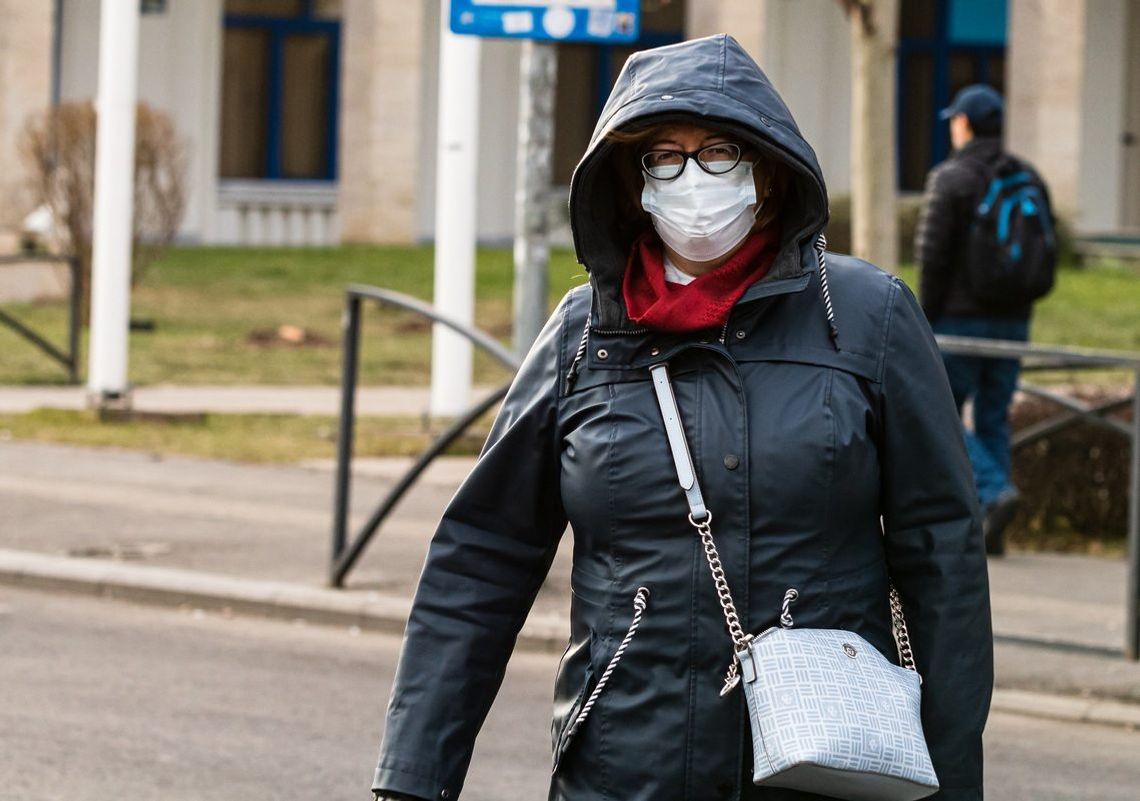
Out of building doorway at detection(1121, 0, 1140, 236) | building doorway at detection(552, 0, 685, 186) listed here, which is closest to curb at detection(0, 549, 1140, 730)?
building doorway at detection(552, 0, 685, 186)

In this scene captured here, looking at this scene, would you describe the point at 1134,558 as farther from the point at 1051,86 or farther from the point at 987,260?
the point at 1051,86

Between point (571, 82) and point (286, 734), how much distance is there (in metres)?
26.2

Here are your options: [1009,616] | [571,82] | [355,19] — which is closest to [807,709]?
[1009,616]

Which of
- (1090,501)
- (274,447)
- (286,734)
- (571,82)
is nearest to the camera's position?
(286,734)

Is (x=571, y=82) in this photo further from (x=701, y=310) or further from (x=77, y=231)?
(x=701, y=310)

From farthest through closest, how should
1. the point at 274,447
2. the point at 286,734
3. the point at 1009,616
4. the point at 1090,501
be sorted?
the point at 274,447, the point at 1090,501, the point at 1009,616, the point at 286,734

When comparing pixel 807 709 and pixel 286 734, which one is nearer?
pixel 807 709

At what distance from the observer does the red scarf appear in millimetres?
3014

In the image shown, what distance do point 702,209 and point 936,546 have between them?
1.93ft

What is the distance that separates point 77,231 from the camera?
19500mm

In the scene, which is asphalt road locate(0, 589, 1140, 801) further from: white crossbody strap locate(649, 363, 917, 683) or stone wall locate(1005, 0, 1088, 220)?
stone wall locate(1005, 0, 1088, 220)

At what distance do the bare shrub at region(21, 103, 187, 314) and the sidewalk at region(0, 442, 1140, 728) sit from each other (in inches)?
303

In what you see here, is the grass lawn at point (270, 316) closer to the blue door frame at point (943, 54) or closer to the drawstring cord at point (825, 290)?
the blue door frame at point (943, 54)

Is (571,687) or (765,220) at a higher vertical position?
(765,220)
